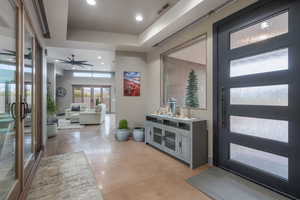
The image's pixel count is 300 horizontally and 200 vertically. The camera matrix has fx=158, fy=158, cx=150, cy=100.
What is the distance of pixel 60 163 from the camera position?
10.1 feet

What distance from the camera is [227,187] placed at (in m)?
2.28

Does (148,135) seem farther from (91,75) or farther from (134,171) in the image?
(91,75)

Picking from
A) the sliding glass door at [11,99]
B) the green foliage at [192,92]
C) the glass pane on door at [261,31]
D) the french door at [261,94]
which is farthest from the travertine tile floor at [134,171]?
the glass pane on door at [261,31]

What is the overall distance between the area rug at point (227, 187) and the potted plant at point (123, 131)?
2718mm

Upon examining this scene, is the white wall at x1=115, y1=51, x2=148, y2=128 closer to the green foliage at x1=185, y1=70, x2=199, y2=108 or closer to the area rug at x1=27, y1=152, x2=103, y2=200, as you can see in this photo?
the green foliage at x1=185, y1=70, x2=199, y2=108

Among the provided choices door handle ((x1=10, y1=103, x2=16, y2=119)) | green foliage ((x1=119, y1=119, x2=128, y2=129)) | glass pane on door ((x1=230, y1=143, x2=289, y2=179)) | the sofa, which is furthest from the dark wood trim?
the sofa

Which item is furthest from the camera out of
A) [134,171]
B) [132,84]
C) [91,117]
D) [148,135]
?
[91,117]

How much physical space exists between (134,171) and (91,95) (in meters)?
10.8

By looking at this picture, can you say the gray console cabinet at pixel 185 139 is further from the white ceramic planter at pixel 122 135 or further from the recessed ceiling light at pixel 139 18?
the recessed ceiling light at pixel 139 18

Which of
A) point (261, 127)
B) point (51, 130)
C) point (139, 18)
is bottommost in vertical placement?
point (51, 130)

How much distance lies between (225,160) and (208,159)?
0.36 meters

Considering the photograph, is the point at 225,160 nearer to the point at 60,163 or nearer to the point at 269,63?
the point at 269,63

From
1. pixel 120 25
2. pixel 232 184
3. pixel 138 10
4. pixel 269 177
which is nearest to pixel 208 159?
pixel 232 184

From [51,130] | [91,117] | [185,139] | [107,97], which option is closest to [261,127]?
[185,139]
